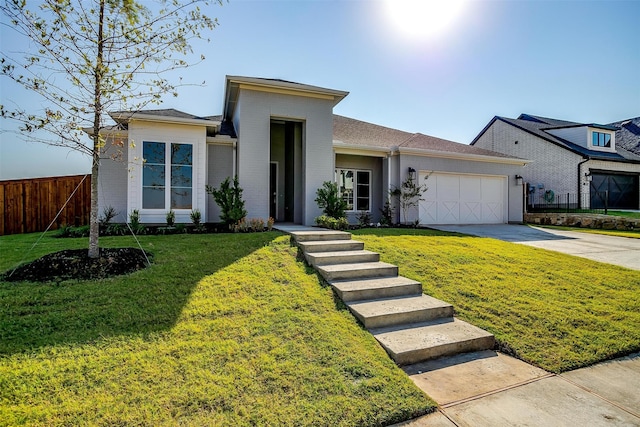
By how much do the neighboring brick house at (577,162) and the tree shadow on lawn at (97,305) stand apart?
20532 millimetres

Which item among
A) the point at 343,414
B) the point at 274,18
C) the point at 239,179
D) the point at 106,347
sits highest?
the point at 274,18

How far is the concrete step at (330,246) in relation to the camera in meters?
6.20

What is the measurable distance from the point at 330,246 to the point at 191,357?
3.71 meters

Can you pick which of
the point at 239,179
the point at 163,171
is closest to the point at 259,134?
the point at 239,179

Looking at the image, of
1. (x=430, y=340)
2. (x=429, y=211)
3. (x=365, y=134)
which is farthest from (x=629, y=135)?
(x=430, y=340)

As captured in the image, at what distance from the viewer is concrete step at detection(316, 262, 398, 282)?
16.4 ft

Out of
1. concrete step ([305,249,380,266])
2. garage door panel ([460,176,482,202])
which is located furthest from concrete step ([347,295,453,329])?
garage door panel ([460,176,482,202])

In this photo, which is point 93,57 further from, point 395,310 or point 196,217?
point 395,310

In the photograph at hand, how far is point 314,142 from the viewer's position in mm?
10773

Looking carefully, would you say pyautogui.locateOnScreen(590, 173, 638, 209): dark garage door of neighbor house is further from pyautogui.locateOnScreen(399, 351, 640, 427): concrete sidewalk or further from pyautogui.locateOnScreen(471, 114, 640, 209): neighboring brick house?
pyautogui.locateOnScreen(399, 351, 640, 427): concrete sidewalk

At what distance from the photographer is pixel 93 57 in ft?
16.4

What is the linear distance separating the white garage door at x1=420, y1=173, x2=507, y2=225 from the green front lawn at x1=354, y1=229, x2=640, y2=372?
5936 millimetres

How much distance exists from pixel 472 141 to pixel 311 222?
1993 centimetres

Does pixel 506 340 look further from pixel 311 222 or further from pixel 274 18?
pixel 274 18
